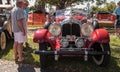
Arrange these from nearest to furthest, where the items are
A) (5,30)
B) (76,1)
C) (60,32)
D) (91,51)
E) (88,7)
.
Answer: (91,51) < (60,32) < (88,7) < (5,30) < (76,1)

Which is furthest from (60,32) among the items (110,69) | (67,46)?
(110,69)

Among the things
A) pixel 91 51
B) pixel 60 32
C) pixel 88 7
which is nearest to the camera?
pixel 91 51

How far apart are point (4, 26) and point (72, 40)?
3.40m

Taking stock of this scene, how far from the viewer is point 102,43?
25.6 ft

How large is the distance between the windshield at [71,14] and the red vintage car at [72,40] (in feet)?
1.54

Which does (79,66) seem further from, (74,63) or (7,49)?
(7,49)

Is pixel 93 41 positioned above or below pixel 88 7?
below

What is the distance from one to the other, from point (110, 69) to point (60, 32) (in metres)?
1.58

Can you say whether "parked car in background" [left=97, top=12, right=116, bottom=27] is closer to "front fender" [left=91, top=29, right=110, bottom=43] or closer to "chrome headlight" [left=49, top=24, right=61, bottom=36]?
"front fender" [left=91, top=29, right=110, bottom=43]

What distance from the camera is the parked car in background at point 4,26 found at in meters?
10.1

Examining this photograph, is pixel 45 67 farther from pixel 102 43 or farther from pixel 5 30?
pixel 5 30

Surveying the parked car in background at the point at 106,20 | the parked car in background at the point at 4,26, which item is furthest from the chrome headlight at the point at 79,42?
the parked car in background at the point at 106,20

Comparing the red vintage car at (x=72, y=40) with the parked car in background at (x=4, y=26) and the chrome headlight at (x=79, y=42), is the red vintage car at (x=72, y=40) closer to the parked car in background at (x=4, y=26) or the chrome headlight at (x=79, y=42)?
the chrome headlight at (x=79, y=42)

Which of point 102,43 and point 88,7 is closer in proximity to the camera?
point 102,43
